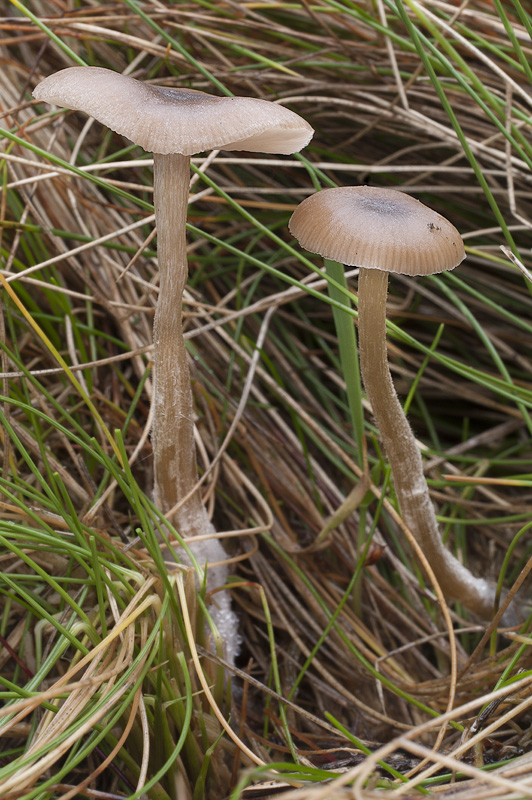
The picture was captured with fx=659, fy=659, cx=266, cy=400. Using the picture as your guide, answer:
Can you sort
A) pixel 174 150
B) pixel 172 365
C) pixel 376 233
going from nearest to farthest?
pixel 174 150
pixel 376 233
pixel 172 365

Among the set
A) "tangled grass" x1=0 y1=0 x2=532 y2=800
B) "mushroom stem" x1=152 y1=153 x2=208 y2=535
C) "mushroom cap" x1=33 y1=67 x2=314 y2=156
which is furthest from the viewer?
"tangled grass" x1=0 y1=0 x2=532 y2=800

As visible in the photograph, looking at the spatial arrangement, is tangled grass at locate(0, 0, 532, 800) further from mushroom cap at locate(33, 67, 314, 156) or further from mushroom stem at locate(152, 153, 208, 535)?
mushroom cap at locate(33, 67, 314, 156)

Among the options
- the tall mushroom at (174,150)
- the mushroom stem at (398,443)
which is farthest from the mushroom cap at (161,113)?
the mushroom stem at (398,443)

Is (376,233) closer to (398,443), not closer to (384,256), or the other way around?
(384,256)

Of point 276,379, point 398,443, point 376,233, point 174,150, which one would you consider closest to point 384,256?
point 376,233

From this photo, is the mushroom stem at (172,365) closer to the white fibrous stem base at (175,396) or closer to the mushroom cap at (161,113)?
the white fibrous stem base at (175,396)

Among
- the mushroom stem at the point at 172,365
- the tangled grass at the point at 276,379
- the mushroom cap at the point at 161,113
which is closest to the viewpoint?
the mushroom cap at the point at 161,113

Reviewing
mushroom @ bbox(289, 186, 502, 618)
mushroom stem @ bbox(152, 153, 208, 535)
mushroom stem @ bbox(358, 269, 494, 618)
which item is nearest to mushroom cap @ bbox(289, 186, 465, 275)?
mushroom @ bbox(289, 186, 502, 618)
